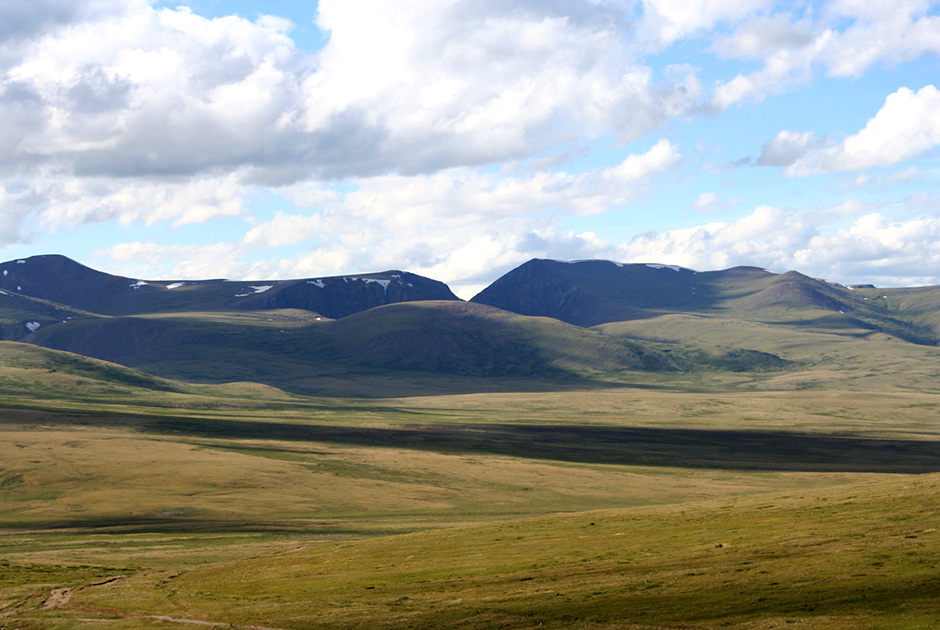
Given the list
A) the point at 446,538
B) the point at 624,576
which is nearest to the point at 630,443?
the point at 446,538

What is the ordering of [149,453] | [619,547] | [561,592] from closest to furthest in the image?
[561,592] < [619,547] < [149,453]

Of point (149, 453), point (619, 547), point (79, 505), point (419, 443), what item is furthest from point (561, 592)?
point (419, 443)

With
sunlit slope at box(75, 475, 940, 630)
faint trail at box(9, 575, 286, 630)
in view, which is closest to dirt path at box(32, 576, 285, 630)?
faint trail at box(9, 575, 286, 630)

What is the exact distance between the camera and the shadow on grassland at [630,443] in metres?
136

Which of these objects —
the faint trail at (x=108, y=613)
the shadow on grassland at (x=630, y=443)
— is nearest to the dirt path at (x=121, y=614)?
the faint trail at (x=108, y=613)

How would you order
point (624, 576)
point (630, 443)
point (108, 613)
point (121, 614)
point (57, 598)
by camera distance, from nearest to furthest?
point (624, 576) → point (121, 614) → point (108, 613) → point (57, 598) → point (630, 443)

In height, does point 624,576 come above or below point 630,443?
above

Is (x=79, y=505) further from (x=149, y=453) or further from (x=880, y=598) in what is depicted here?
(x=880, y=598)

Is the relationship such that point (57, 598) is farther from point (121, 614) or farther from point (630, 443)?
point (630, 443)

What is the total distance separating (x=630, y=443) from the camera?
16000 centimetres

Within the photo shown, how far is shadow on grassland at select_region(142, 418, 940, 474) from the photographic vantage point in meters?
136

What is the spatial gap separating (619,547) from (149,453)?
93.0 metres

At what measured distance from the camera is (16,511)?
87.0 m

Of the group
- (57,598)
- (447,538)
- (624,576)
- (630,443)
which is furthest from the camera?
(630,443)
